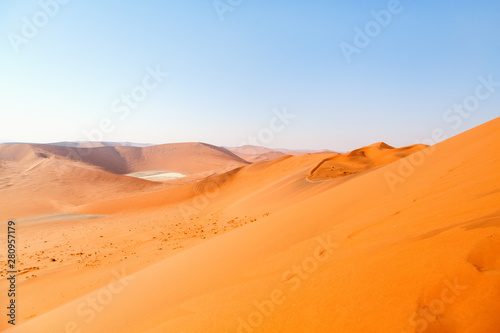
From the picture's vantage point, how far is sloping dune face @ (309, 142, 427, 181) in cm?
1425

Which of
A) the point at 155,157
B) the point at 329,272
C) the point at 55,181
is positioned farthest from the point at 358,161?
the point at 155,157

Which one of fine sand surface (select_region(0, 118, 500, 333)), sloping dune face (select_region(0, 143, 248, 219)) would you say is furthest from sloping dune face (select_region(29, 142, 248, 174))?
fine sand surface (select_region(0, 118, 500, 333))

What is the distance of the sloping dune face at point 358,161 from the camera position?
14250mm

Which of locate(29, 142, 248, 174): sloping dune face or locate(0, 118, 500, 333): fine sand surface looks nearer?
locate(0, 118, 500, 333): fine sand surface

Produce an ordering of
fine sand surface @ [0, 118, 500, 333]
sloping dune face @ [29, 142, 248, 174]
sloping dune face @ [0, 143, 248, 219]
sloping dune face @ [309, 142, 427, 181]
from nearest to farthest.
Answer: fine sand surface @ [0, 118, 500, 333] → sloping dune face @ [309, 142, 427, 181] → sloping dune face @ [0, 143, 248, 219] → sloping dune face @ [29, 142, 248, 174]

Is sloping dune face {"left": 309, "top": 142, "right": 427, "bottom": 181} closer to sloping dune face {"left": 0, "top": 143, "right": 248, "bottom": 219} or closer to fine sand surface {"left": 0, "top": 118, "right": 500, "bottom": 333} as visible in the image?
fine sand surface {"left": 0, "top": 118, "right": 500, "bottom": 333}

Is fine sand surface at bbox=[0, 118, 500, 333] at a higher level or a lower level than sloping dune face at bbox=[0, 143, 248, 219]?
lower

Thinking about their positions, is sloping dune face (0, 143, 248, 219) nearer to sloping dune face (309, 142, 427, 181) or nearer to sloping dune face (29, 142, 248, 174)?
sloping dune face (29, 142, 248, 174)

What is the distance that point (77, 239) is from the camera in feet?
40.3

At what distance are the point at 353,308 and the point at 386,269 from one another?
53 centimetres

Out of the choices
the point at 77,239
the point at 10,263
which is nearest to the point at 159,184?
the point at 77,239

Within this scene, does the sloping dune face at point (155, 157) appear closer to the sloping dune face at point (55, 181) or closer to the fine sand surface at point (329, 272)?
the sloping dune face at point (55, 181)

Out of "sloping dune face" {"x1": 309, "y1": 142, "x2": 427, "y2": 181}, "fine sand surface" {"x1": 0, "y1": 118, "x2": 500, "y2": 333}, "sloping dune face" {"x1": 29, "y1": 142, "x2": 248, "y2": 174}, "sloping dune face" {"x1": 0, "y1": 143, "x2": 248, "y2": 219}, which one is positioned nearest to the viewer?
"fine sand surface" {"x1": 0, "y1": 118, "x2": 500, "y2": 333}

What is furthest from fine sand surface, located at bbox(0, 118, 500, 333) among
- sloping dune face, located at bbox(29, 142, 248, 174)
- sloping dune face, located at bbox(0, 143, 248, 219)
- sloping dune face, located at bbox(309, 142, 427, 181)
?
sloping dune face, located at bbox(29, 142, 248, 174)
